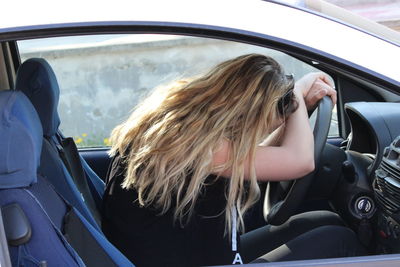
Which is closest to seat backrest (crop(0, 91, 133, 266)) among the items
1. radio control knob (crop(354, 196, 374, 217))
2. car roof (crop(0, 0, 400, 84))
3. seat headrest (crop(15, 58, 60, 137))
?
car roof (crop(0, 0, 400, 84))

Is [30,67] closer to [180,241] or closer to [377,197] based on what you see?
[180,241]

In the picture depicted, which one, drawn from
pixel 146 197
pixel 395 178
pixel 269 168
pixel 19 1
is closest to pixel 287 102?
pixel 269 168

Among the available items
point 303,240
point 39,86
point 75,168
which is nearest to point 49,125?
point 39,86

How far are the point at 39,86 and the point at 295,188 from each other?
86 cm

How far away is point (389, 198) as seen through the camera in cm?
187

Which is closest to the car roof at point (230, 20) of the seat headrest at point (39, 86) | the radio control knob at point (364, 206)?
the seat headrest at point (39, 86)

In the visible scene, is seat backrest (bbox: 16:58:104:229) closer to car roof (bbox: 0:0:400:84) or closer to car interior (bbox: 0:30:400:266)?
car interior (bbox: 0:30:400:266)

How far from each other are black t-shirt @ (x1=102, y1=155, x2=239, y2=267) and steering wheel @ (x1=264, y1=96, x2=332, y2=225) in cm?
32

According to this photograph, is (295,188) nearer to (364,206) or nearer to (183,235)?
(364,206)

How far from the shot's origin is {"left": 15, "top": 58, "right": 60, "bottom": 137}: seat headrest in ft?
6.65

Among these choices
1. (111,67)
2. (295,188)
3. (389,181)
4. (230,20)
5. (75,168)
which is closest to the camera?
(230,20)

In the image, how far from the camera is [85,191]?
2.29 m

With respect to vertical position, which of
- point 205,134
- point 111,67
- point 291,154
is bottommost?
point 111,67

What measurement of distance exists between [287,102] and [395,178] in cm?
38
